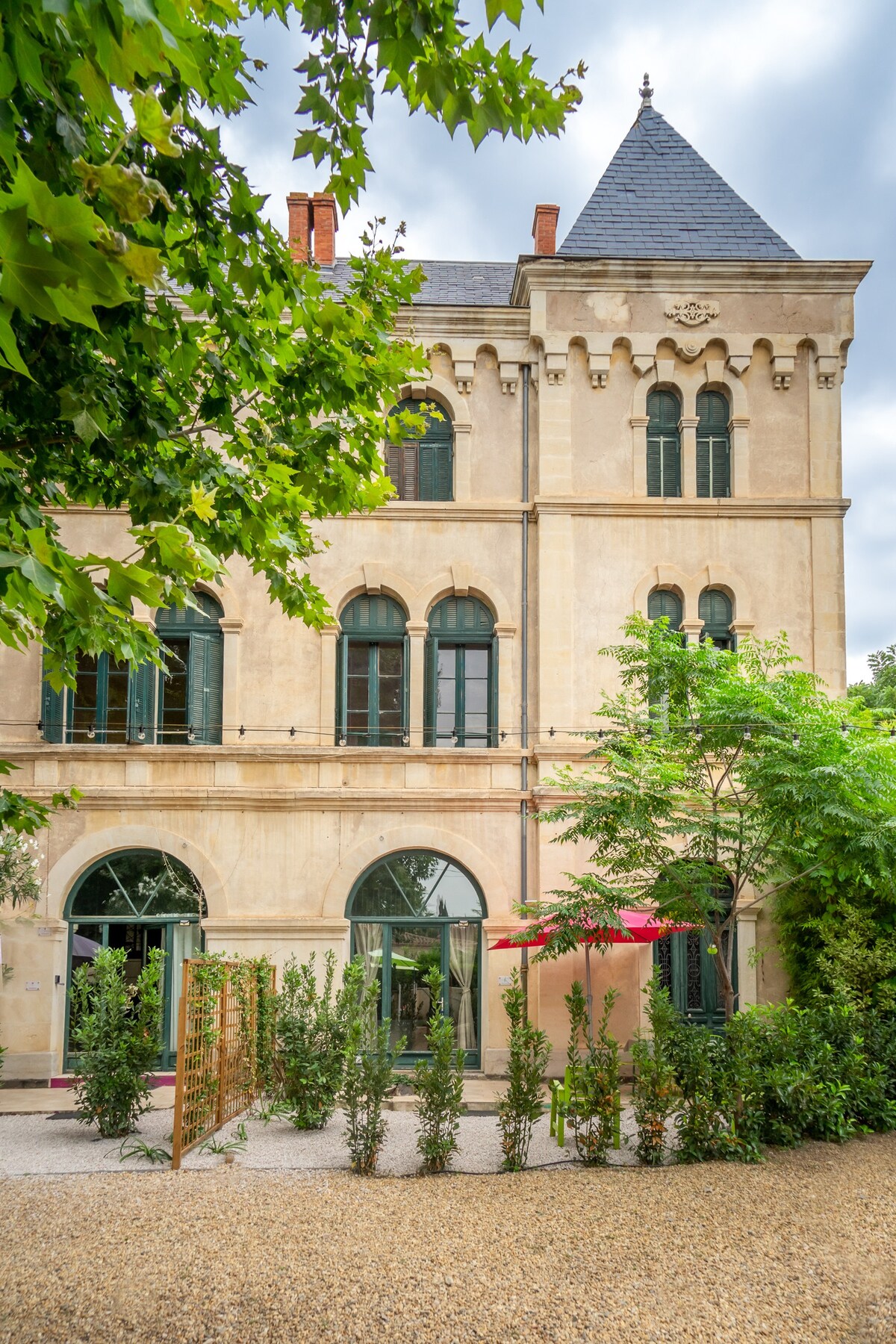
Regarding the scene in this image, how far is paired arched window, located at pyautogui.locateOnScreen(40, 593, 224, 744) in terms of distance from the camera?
16.4 metres

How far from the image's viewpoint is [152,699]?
16.5 meters

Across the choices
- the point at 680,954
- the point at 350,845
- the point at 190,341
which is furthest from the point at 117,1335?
the point at 680,954

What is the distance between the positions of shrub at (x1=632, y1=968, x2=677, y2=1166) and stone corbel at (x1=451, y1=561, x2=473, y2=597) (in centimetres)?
806

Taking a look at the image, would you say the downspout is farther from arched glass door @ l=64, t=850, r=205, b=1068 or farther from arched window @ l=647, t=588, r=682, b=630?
arched glass door @ l=64, t=850, r=205, b=1068

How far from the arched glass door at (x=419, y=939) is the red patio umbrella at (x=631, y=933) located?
1.29 m

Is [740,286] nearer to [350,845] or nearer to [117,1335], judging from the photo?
[350,845]

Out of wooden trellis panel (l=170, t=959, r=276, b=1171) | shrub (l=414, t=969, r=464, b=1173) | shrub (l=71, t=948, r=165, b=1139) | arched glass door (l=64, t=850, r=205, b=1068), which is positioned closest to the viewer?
shrub (l=414, t=969, r=464, b=1173)

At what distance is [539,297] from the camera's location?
1716 cm

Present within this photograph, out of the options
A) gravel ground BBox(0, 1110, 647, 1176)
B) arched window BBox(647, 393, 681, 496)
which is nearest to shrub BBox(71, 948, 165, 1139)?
gravel ground BBox(0, 1110, 647, 1176)

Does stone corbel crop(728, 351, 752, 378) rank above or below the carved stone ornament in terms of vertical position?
below

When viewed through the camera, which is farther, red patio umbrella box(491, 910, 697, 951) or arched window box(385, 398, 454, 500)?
arched window box(385, 398, 454, 500)

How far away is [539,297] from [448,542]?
4159 millimetres

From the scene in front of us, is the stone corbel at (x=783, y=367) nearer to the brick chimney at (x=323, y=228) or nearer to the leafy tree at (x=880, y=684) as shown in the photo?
the brick chimney at (x=323, y=228)

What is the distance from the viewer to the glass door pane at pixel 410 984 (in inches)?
628
